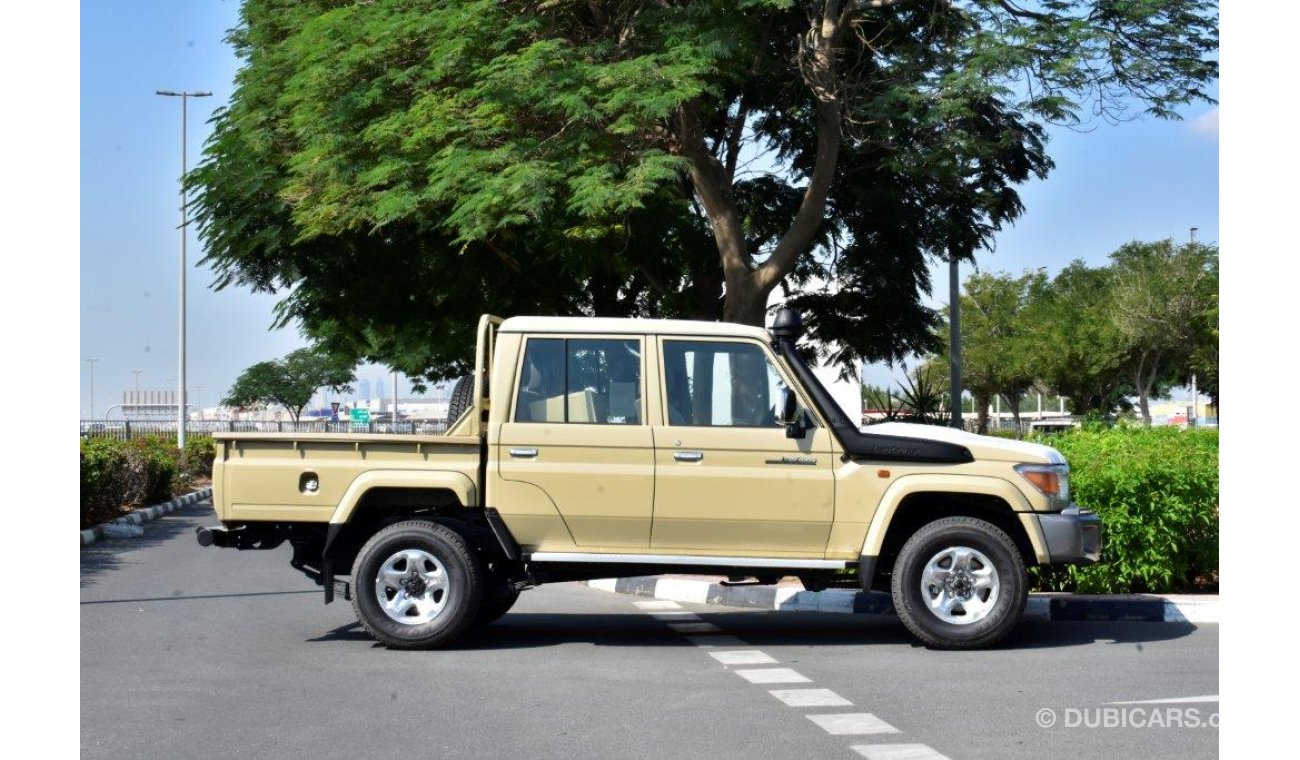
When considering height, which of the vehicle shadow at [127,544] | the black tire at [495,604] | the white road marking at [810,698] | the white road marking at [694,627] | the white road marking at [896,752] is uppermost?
the black tire at [495,604]

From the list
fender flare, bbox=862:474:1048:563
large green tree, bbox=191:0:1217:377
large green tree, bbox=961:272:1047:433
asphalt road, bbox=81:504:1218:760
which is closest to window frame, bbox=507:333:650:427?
asphalt road, bbox=81:504:1218:760

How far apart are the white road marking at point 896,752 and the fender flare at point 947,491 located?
2938 mm

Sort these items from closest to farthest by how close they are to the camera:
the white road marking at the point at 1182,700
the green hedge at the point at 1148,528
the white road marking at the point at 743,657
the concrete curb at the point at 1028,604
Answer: the white road marking at the point at 1182,700, the white road marking at the point at 743,657, the concrete curb at the point at 1028,604, the green hedge at the point at 1148,528

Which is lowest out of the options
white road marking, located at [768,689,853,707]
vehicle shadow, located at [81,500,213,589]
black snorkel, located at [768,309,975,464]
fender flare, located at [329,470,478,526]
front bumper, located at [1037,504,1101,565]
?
vehicle shadow, located at [81,500,213,589]

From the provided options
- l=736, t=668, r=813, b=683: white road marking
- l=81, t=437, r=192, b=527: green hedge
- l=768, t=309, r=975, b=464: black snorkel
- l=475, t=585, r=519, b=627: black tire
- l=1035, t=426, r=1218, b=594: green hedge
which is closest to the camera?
l=736, t=668, r=813, b=683: white road marking

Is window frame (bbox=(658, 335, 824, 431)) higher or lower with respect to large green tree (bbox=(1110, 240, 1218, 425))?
lower

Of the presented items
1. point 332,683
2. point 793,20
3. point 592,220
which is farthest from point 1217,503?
point 793,20

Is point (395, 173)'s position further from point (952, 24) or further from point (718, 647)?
point (718, 647)

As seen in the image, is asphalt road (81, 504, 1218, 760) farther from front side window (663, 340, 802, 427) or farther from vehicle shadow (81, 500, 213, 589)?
vehicle shadow (81, 500, 213, 589)

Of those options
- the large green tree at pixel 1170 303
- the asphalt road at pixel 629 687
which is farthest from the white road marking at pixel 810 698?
the large green tree at pixel 1170 303

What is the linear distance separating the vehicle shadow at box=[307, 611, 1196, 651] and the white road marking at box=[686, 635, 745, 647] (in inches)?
2.1

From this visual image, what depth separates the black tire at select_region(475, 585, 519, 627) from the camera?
10.0 meters

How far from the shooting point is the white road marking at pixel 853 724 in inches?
278

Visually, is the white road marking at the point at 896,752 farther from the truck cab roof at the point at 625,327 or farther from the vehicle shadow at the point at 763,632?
the truck cab roof at the point at 625,327
